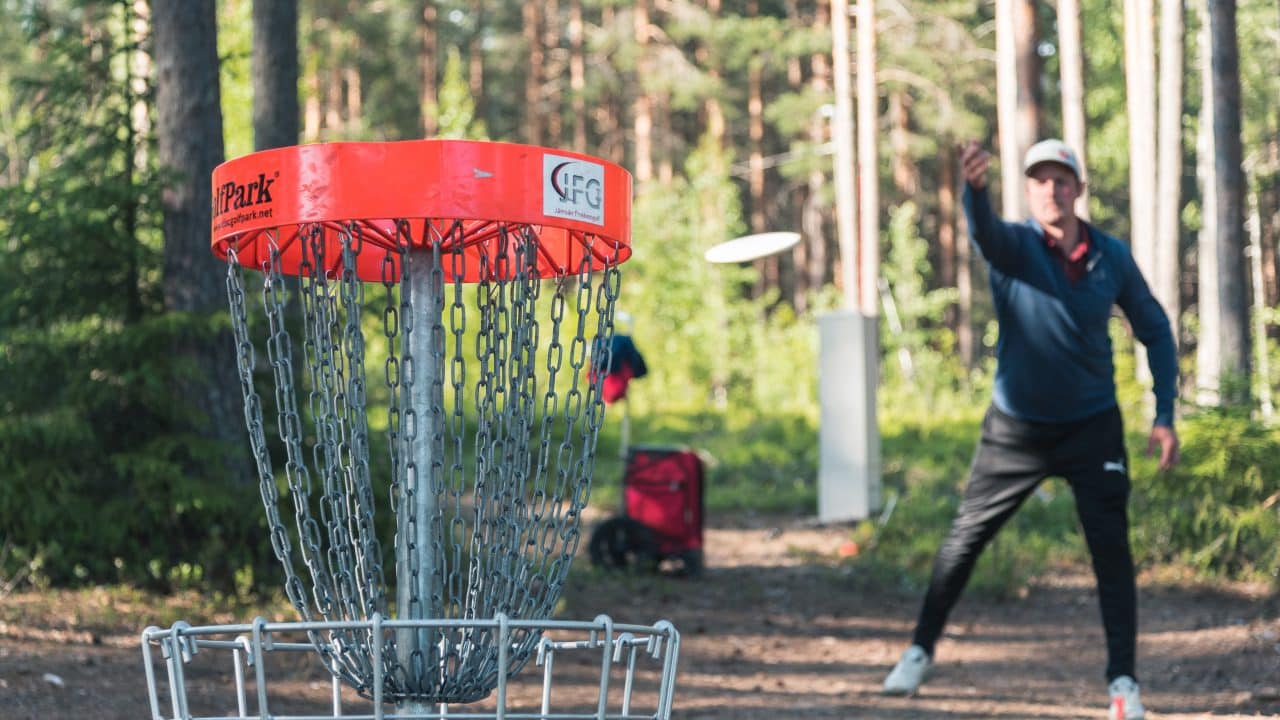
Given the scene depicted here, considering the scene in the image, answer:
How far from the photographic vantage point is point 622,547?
984 cm

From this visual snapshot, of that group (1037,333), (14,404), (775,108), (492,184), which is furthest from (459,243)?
(775,108)

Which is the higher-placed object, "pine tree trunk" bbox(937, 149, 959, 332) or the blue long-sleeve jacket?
"pine tree trunk" bbox(937, 149, 959, 332)

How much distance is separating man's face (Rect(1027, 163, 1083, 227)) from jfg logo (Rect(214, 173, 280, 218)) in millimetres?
3333

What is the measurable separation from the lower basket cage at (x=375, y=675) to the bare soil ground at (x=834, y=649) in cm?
8

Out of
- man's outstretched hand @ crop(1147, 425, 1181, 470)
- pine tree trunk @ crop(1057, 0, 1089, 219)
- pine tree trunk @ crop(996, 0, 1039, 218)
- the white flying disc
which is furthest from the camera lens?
pine tree trunk @ crop(1057, 0, 1089, 219)

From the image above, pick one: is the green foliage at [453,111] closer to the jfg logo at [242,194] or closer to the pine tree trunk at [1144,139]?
the pine tree trunk at [1144,139]

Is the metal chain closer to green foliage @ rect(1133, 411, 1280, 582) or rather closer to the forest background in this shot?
the forest background

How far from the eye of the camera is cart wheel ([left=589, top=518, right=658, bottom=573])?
975 centimetres

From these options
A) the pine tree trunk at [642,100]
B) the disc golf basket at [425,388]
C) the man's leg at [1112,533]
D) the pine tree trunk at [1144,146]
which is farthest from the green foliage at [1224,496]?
the pine tree trunk at [642,100]

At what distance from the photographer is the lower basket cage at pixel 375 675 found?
2.37 metres

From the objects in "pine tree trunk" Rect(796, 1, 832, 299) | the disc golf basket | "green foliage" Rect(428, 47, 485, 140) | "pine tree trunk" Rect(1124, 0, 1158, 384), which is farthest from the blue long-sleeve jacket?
"pine tree trunk" Rect(796, 1, 832, 299)

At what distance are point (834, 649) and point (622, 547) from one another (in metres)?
2.40

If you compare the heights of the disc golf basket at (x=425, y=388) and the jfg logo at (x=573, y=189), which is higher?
the jfg logo at (x=573, y=189)

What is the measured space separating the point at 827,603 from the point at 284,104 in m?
4.95
